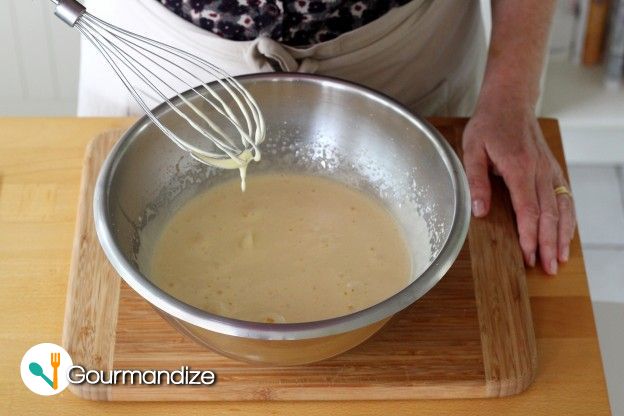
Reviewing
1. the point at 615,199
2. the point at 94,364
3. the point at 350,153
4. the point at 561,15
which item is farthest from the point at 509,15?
the point at 615,199

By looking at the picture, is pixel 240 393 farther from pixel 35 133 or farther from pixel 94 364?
pixel 35 133

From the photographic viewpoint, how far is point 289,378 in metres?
0.92

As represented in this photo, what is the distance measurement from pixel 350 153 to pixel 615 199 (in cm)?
131

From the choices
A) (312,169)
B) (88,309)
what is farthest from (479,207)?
(88,309)

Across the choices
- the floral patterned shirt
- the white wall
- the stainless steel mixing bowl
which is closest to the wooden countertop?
the stainless steel mixing bowl

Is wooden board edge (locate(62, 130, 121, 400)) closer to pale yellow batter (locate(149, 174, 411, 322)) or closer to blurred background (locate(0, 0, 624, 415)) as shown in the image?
pale yellow batter (locate(149, 174, 411, 322))

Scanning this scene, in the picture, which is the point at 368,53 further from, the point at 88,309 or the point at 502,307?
the point at 88,309

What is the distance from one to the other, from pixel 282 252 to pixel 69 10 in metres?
0.38

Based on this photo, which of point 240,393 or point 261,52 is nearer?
point 240,393

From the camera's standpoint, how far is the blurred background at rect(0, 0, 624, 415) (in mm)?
2021

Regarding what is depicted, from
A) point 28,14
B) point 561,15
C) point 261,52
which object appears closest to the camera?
point 261,52

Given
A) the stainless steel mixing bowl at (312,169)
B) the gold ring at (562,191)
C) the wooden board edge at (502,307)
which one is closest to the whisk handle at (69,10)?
the stainless steel mixing bowl at (312,169)

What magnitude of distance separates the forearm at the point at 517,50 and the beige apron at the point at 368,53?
0.20 feet

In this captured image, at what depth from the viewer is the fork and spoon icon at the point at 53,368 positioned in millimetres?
929
